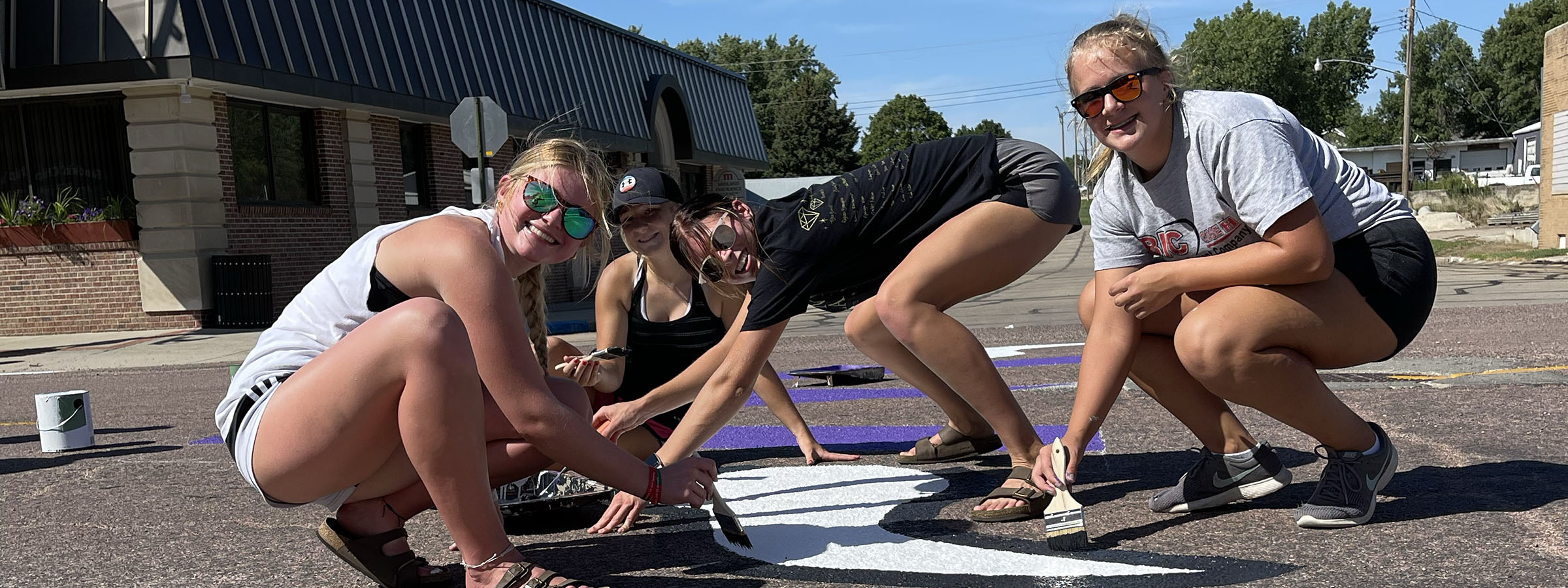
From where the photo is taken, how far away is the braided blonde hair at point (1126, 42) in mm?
3006

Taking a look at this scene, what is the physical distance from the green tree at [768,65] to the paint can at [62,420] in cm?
8051

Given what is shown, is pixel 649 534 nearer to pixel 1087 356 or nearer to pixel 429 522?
pixel 429 522

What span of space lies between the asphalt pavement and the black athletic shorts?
1.78 feet

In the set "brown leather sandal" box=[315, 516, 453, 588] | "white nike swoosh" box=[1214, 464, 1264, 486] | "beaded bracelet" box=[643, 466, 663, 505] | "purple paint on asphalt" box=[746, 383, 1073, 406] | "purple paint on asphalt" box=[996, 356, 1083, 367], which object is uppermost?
"beaded bracelet" box=[643, 466, 663, 505]

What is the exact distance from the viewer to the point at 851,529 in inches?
132

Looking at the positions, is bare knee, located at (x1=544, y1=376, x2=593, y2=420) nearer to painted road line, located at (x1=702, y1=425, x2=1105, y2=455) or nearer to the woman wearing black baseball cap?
the woman wearing black baseball cap

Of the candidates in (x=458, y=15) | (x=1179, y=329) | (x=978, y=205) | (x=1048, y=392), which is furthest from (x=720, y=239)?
(x=458, y=15)

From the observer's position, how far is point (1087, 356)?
126 inches

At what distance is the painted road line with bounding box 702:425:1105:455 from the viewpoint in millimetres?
4900

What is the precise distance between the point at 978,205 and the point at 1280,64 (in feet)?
300

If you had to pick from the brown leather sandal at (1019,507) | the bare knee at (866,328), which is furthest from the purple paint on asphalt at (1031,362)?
the brown leather sandal at (1019,507)

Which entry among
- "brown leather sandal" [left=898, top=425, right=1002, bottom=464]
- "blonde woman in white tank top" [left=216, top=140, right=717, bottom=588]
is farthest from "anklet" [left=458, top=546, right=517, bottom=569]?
"brown leather sandal" [left=898, top=425, right=1002, bottom=464]

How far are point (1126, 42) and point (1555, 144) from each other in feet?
77.3

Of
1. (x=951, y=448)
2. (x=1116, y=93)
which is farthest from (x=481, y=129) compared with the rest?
(x=1116, y=93)
